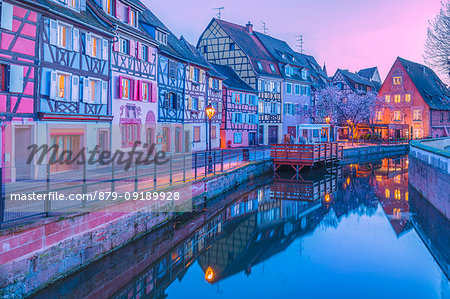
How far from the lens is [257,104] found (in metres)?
44.7

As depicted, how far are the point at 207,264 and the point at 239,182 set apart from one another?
11.7m

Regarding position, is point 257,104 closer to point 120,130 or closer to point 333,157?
point 333,157

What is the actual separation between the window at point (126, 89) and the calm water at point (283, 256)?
30.8ft

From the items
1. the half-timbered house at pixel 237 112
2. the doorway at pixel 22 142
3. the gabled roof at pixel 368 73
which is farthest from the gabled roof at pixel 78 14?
the gabled roof at pixel 368 73

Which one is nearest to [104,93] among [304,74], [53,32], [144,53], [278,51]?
[53,32]

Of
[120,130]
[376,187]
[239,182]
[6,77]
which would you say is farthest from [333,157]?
[6,77]

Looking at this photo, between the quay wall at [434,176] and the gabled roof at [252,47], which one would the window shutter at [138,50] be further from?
the gabled roof at [252,47]

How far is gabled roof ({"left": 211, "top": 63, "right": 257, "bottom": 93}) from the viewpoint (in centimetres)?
4102

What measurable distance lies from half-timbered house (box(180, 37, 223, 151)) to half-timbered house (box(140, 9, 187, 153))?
84 centimetres

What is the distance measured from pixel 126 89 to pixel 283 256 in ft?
51.5

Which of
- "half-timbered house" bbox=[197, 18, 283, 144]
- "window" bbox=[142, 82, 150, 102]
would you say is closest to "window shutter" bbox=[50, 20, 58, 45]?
"window" bbox=[142, 82, 150, 102]

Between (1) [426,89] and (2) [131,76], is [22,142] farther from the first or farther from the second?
(1) [426,89]

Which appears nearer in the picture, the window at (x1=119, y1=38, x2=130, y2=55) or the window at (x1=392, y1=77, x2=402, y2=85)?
the window at (x1=119, y1=38, x2=130, y2=55)

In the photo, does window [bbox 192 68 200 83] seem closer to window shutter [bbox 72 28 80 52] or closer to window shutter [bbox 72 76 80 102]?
window shutter [bbox 72 28 80 52]
